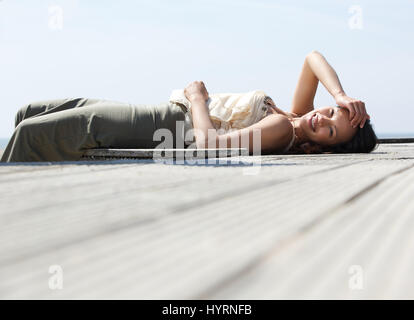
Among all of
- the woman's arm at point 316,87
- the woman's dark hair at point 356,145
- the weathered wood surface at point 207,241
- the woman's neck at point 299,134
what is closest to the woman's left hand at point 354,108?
the woman's arm at point 316,87

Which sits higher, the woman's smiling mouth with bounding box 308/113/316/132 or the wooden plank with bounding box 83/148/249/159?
the woman's smiling mouth with bounding box 308/113/316/132

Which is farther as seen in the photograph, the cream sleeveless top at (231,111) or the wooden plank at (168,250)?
the cream sleeveless top at (231,111)

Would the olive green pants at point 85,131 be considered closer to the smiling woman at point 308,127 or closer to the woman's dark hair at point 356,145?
the smiling woman at point 308,127

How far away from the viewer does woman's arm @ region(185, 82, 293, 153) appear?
2.21 m

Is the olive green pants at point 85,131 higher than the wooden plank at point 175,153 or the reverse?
higher

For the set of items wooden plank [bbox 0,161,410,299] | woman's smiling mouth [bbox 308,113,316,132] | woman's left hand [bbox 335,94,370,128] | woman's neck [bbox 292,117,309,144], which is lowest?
wooden plank [bbox 0,161,410,299]

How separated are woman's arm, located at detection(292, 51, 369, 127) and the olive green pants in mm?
818

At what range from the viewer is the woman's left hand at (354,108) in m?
2.34

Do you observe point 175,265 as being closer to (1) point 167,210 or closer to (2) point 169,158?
(1) point 167,210

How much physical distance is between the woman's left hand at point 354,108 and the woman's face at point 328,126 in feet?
0.16

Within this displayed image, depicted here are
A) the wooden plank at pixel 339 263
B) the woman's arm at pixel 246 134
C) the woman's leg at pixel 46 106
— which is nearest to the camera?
the wooden plank at pixel 339 263

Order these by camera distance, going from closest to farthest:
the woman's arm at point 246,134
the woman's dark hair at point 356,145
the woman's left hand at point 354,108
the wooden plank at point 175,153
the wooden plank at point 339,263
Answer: the wooden plank at point 339,263
the wooden plank at point 175,153
the woman's arm at point 246,134
the woman's left hand at point 354,108
the woman's dark hair at point 356,145

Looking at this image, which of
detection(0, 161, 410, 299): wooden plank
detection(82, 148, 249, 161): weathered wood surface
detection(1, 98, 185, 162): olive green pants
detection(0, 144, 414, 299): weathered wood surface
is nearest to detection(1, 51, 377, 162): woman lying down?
detection(1, 98, 185, 162): olive green pants

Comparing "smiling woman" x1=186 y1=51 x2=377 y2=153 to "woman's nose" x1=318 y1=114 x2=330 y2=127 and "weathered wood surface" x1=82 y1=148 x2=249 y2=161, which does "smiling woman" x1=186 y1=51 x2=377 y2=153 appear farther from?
"weathered wood surface" x1=82 y1=148 x2=249 y2=161
